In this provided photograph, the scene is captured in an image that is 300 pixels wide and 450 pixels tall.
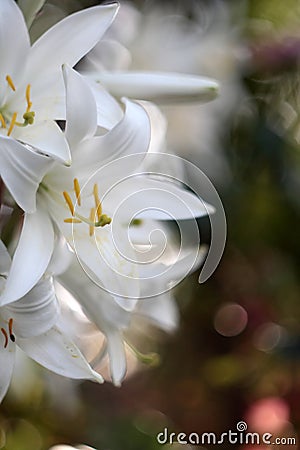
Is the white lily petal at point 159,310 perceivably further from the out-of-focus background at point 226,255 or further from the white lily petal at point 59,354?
the out-of-focus background at point 226,255

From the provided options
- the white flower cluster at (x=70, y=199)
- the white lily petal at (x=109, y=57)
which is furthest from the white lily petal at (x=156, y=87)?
the white lily petal at (x=109, y=57)

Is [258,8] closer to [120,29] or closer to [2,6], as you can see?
[120,29]

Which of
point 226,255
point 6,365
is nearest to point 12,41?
point 6,365

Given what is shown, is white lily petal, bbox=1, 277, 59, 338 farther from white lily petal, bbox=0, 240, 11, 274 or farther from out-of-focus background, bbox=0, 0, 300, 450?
out-of-focus background, bbox=0, 0, 300, 450

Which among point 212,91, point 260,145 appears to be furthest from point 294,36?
point 212,91

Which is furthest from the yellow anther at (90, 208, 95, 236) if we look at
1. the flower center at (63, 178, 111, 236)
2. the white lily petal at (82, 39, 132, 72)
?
the white lily petal at (82, 39, 132, 72)

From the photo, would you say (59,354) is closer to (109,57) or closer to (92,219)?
(92,219)
